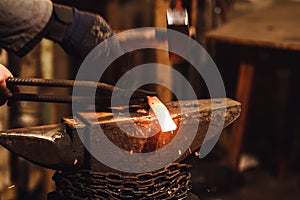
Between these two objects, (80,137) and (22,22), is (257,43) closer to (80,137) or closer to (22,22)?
(22,22)

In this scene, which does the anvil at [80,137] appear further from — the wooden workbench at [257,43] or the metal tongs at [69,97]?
the wooden workbench at [257,43]

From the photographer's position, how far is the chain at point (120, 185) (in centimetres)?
202

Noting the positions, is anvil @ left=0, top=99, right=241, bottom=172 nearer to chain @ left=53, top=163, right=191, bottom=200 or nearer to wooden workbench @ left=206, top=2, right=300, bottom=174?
chain @ left=53, top=163, right=191, bottom=200

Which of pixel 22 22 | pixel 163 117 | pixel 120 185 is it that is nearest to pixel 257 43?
pixel 22 22

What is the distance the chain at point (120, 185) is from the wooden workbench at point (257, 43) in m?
2.25

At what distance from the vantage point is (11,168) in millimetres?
3783

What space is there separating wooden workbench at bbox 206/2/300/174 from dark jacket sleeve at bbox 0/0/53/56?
6.59ft

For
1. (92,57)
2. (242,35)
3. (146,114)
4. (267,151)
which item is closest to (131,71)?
(92,57)

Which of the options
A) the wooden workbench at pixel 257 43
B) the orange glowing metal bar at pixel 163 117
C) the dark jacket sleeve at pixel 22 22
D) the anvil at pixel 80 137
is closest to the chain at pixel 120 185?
the anvil at pixel 80 137

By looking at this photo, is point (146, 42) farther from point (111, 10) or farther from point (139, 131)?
point (111, 10)

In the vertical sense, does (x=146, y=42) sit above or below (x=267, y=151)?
above

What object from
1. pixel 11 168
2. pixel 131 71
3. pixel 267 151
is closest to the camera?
pixel 131 71

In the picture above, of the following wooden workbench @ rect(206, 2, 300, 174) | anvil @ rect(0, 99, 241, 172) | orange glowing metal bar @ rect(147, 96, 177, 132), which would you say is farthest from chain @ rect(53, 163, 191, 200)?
wooden workbench @ rect(206, 2, 300, 174)

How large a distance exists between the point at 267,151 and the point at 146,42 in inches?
106
